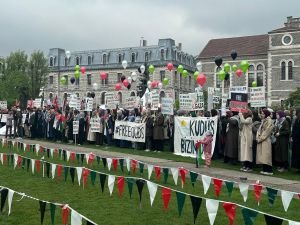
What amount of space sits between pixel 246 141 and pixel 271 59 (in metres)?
49.3

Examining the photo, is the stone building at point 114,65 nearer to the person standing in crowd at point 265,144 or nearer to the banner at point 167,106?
the banner at point 167,106

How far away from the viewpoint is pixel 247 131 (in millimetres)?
13422

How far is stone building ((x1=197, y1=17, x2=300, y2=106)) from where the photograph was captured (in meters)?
59.0

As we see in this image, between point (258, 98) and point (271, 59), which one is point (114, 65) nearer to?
point (271, 59)

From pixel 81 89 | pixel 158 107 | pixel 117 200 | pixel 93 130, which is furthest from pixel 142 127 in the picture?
pixel 81 89

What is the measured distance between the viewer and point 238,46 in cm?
6588

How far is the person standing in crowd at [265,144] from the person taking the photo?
41.6 feet

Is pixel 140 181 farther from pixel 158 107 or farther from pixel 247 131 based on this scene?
pixel 158 107

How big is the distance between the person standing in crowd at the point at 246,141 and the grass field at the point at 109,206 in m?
3.00

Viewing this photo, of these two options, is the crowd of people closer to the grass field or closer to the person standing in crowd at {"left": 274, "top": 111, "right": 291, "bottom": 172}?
the person standing in crowd at {"left": 274, "top": 111, "right": 291, "bottom": 172}

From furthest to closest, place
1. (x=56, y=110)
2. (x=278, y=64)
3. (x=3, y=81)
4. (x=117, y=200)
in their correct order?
(x=3, y=81) → (x=278, y=64) → (x=56, y=110) → (x=117, y=200)

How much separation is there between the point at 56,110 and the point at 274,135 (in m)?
13.8

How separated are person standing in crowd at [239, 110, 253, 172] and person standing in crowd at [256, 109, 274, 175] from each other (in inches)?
14.7

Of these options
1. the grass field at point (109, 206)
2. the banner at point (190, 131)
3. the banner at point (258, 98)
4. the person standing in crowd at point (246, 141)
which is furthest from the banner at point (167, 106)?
the grass field at point (109, 206)
